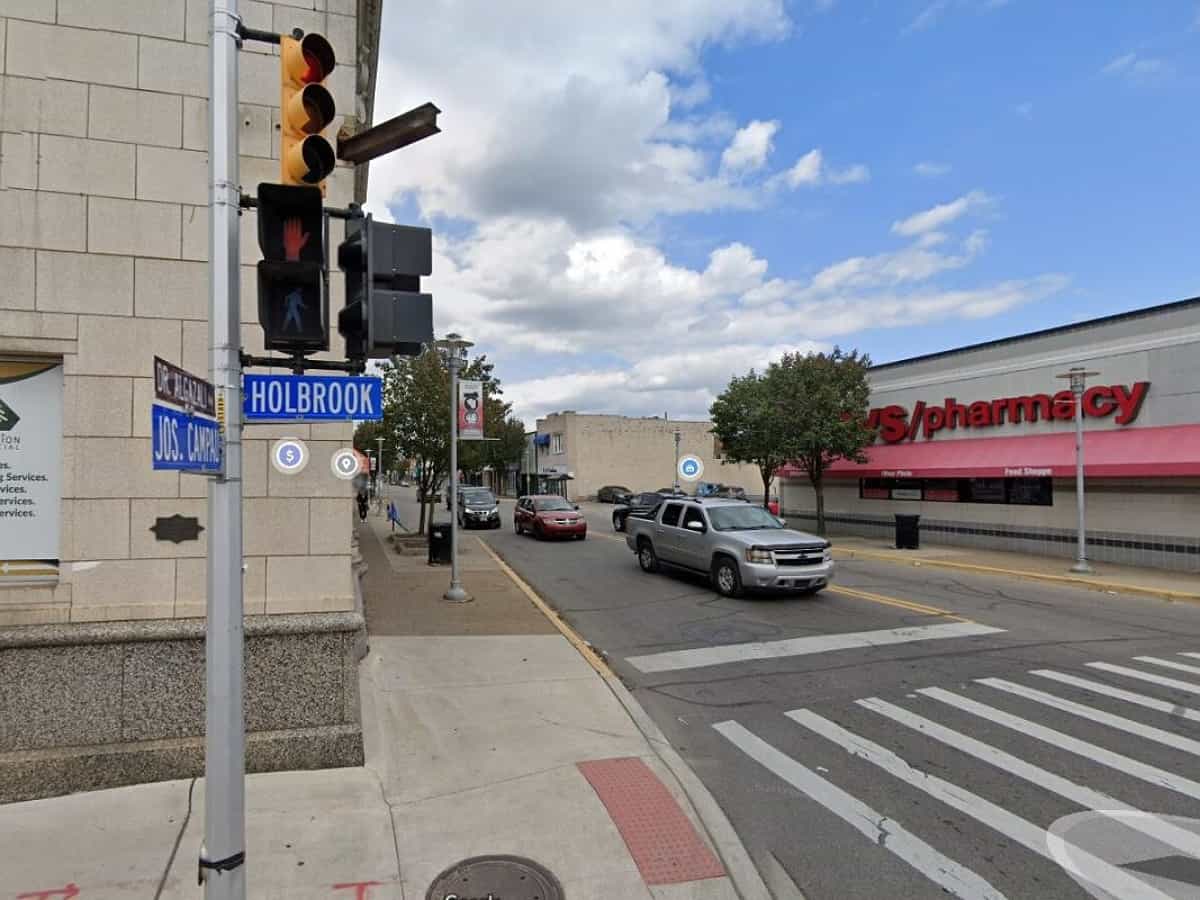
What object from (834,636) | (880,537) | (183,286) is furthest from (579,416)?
(183,286)

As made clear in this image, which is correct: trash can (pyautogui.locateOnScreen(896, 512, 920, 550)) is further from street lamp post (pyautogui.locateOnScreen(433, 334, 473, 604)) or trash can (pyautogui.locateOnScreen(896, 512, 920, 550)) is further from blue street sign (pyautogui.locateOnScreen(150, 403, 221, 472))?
blue street sign (pyautogui.locateOnScreen(150, 403, 221, 472))

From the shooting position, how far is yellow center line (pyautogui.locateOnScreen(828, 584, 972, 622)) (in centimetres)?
1109

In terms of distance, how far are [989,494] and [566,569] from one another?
1242 centimetres

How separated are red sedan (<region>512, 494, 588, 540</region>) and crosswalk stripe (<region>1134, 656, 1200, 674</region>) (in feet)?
55.6

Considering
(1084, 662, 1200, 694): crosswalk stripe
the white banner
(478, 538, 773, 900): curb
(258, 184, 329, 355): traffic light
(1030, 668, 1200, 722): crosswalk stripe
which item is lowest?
(1084, 662, 1200, 694): crosswalk stripe

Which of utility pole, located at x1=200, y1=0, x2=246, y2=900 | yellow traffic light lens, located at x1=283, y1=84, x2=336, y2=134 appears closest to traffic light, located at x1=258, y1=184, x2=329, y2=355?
utility pole, located at x1=200, y1=0, x2=246, y2=900

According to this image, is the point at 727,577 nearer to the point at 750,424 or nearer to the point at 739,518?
the point at 739,518

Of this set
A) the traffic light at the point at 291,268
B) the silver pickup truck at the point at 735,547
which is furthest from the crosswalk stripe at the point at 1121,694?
the traffic light at the point at 291,268

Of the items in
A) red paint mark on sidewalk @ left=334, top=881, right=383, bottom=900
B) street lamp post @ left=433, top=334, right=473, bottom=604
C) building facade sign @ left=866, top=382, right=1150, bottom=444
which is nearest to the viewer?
red paint mark on sidewalk @ left=334, top=881, right=383, bottom=900

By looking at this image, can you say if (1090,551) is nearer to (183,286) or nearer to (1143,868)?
(1143,868)

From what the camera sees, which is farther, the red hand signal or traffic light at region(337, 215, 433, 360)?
traffic light at region(337, 215, 433, 360)

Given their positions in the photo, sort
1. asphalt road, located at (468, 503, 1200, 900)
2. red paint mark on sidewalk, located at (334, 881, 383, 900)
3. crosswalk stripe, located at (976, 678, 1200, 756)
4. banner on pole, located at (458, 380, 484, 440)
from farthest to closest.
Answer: banner on pole, located at (458, 380, 484, 440) < crosswalk stripe, located at (976, 678, 1200, 756) < asphalt road, located at (468, 503, 1200, 900) < red paint mark on sidewalk, located at (334, 881, 383, 900)

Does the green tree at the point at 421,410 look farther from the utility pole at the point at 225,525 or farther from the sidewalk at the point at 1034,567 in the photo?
the utility pole at the point at 225,525

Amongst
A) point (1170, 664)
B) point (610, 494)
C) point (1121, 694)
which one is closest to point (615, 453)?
point (610, 494)
